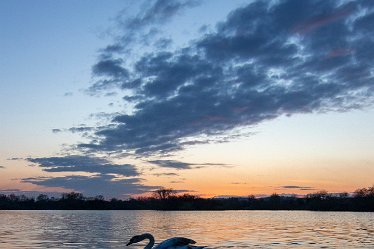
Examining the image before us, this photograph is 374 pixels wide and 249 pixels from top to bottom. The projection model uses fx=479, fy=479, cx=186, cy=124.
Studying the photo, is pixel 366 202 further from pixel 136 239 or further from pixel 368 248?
pixel 136 239

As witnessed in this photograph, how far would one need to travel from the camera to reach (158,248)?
24.6 m

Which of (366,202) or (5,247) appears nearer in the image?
(5,247)

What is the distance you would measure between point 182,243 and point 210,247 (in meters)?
12.0

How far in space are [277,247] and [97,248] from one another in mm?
13498

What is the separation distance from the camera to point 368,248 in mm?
36281

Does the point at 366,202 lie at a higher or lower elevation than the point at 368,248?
higher

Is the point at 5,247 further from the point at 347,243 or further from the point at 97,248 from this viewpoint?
the point at 347,243

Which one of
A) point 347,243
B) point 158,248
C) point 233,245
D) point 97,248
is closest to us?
point 158,248

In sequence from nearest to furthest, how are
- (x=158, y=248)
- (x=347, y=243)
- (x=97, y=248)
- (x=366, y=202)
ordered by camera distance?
(x=158, y=248), (x=97, y=248), (x=347, y=243), (x=366, y=202)

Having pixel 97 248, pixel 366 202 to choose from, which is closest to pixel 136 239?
pixel 97 248

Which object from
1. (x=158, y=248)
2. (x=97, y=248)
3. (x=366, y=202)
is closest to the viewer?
(x=158, y=248)

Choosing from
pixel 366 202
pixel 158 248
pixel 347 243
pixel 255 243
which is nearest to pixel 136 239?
pixel 158 248

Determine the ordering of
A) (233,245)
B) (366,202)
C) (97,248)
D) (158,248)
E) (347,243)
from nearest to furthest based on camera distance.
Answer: (158,248)
(97,248)
(233,245)
(347,243)
(366,202)

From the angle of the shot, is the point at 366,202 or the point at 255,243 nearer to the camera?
the point at 255,243
